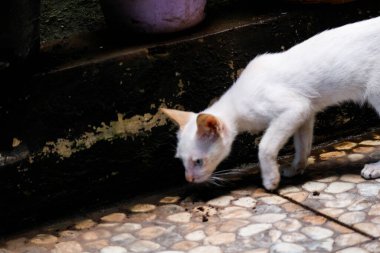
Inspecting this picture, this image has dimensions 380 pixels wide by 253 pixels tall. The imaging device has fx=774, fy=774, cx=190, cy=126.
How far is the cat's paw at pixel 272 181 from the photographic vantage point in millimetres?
3484

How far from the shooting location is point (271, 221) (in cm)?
321

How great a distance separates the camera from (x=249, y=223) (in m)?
3.22

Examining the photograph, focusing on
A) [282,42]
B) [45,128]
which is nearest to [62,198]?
[45,128]

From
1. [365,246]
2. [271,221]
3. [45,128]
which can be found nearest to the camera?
[365,246]

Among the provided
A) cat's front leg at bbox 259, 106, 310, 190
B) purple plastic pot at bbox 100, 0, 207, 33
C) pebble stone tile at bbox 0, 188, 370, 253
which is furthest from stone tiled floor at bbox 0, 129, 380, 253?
purple plastic pot at bbox 100, 0, 207, 33

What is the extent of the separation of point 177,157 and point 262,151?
15.3 inches

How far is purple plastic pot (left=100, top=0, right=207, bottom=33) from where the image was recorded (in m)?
3.56

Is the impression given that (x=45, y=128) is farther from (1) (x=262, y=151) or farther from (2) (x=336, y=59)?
(2) (x=336, y=59)

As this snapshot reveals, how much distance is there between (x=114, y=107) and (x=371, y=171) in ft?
3.94

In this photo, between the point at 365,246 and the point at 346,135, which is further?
the point at 346,135

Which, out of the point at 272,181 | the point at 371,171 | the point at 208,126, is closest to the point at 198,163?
the point at 208,126

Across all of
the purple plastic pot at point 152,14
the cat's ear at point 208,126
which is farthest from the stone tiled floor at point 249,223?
the purple plastic pot at point 152,14

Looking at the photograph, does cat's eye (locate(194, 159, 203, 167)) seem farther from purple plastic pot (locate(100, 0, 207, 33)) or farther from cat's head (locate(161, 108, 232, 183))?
purple plastic pot (locate(100, 0, 207, 33))

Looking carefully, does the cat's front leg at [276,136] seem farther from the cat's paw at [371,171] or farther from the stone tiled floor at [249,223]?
the cat's paw at [371,171]
